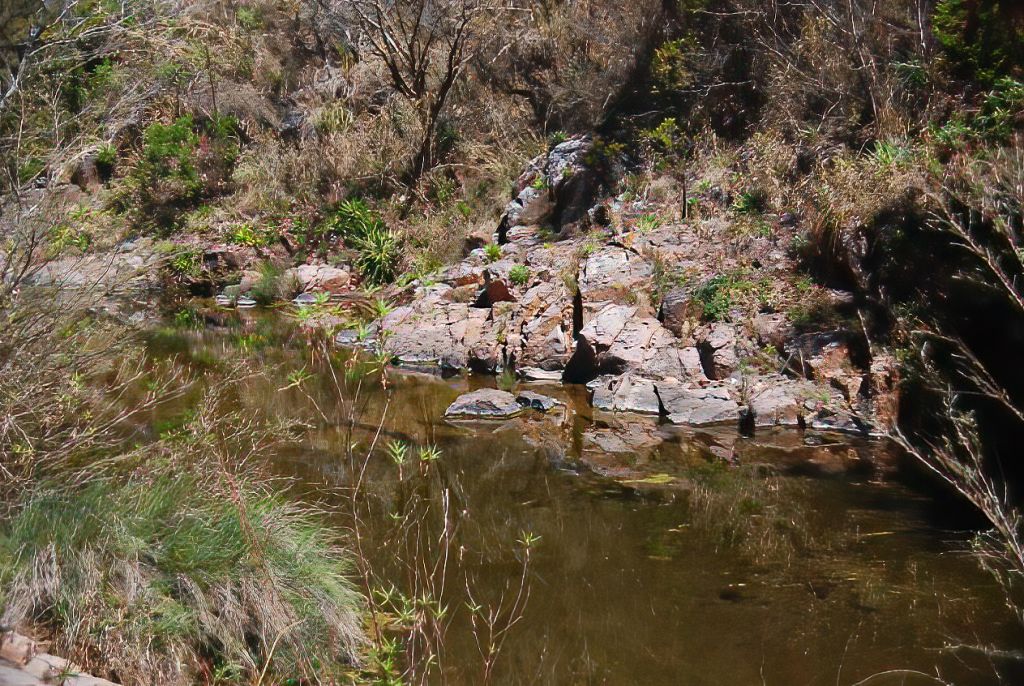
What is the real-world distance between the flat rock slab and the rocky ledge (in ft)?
0.12

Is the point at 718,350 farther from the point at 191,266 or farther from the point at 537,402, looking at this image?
the point at 191,266

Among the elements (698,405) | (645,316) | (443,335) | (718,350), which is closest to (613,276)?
(645,316)

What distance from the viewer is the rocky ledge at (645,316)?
9836 millimetres

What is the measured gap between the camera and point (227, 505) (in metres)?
4.57

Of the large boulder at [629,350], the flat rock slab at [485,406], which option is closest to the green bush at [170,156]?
the large boulder at [629,350]

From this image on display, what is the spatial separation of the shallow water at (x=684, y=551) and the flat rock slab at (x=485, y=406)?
0.92 feet

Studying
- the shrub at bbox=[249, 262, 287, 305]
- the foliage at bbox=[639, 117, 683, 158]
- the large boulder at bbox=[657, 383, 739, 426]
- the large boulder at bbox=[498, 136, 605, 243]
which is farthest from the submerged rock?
the shrub at bbox=[249, 262, 287, 305]

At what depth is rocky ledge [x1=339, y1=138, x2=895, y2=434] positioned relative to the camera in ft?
32.3

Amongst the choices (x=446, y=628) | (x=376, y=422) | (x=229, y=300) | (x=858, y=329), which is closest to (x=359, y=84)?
(x=229, y=300)

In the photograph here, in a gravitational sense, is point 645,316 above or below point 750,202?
below

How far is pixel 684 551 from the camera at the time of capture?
253 inches

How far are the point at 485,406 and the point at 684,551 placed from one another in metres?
4.06

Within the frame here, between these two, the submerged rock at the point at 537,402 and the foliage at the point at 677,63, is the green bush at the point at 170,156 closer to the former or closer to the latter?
the foliage at the point at 677,63

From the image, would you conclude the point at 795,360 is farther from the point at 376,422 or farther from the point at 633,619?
the point at 633,619
